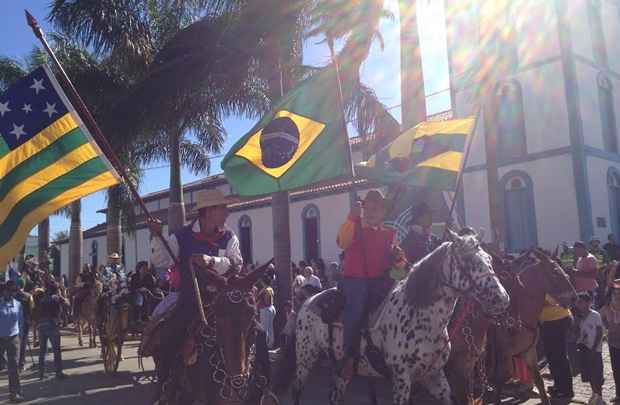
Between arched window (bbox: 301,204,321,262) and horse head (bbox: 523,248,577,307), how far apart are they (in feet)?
68.9

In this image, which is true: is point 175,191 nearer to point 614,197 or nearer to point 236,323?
point 236,323

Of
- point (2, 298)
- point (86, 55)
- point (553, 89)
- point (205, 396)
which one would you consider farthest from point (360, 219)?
point (553, 89)

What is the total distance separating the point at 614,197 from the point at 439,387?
73.5ft

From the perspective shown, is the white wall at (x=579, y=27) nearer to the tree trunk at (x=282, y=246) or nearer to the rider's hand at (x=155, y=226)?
the tree trunk at (x=282, y=246)

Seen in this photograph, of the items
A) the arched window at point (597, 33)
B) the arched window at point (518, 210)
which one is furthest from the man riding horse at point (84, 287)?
the arched window at point (597, 33)

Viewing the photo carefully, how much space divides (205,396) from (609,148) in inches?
990

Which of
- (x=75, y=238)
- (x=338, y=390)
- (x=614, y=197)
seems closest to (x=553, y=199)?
(x=614, y=197)

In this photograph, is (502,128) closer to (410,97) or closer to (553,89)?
(553,89)

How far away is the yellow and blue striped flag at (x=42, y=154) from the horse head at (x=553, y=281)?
534cm

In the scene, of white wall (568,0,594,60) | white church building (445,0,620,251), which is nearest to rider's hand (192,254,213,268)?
white church building (445,0,620,251)

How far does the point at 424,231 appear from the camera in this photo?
707 cm

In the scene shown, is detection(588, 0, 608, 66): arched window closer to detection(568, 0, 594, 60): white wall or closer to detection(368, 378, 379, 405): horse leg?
detection(568, 0, 594, 60): white wall

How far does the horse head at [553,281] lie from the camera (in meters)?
7.02

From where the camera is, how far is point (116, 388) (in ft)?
34.0
